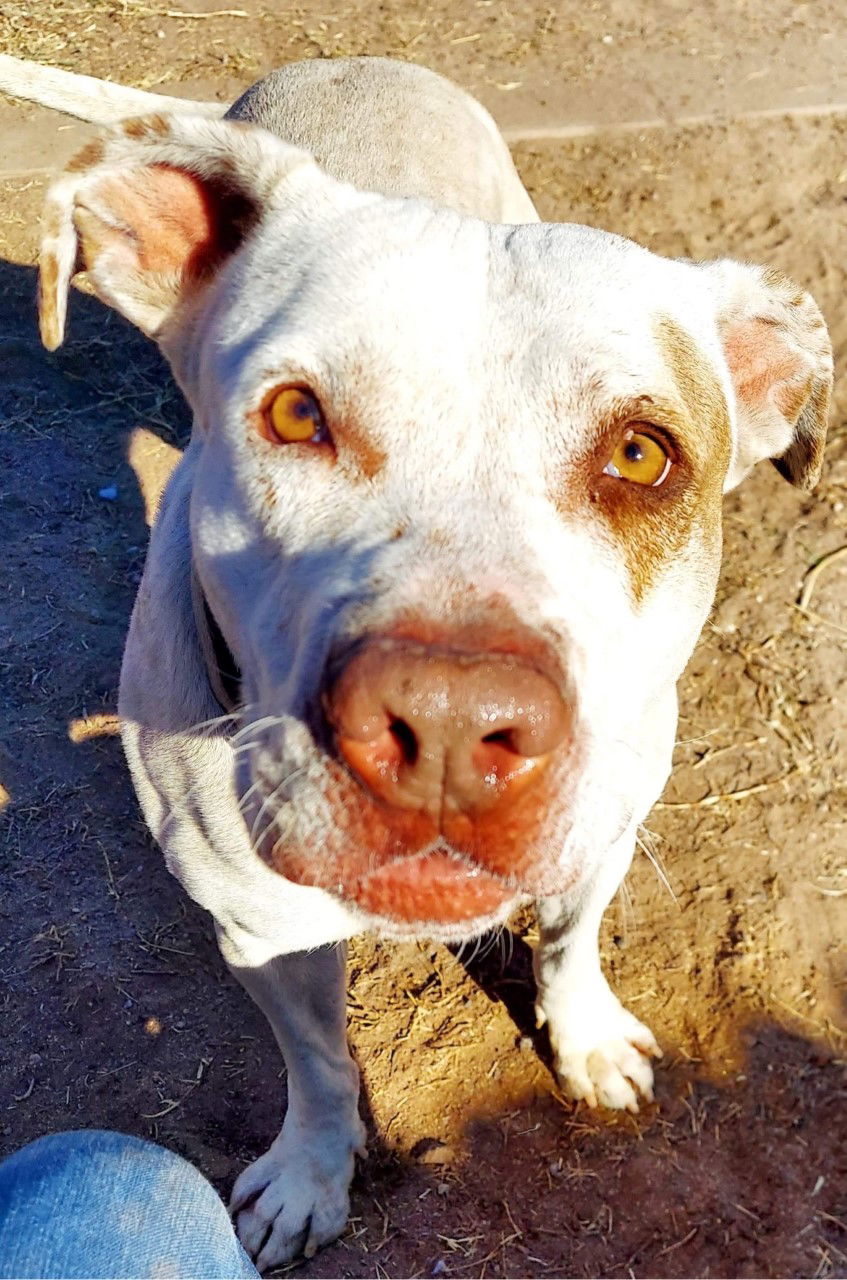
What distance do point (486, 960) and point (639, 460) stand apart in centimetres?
216

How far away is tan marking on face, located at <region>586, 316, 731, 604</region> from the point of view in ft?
6.51

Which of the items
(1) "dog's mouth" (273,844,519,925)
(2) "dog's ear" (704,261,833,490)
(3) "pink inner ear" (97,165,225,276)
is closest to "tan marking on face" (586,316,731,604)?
(2) "dog's ear" (704,261,833,490)

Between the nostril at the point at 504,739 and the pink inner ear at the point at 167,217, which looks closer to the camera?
the nostril at the point at 504,739

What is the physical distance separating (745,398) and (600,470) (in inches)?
37.8

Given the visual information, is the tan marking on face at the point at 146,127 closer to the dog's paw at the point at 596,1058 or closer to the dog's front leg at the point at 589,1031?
the dog's front leg at the point at 589,1031

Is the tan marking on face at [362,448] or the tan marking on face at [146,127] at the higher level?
the tan marking on face at [146,127]

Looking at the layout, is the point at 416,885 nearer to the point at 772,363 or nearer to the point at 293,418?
the point at 293,418

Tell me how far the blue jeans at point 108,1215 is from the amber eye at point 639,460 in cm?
148

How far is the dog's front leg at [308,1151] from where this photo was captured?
2.88 m

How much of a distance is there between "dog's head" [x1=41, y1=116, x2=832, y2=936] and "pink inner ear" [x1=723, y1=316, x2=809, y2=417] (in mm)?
85

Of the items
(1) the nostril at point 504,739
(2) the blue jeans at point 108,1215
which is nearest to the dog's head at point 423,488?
(1) the nostril at point 504,739

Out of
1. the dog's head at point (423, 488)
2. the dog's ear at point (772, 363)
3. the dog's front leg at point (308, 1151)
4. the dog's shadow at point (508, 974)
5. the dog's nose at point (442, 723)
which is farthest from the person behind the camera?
the dog's shadow at point (508, 974)

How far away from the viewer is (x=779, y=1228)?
3.08 m

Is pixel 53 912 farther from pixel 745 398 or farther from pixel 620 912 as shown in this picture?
pixel 745 398
